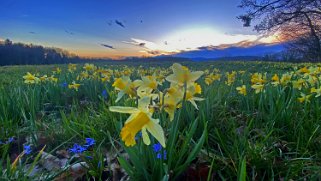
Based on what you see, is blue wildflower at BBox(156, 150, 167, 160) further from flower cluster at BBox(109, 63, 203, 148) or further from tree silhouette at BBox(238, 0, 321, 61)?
tree silhouette at BBox(238, 0, 321, 61)

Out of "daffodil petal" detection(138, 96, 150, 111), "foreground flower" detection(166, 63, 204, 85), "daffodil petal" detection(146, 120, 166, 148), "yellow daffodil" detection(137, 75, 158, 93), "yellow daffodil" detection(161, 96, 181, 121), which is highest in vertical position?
"foreground flower" detection(166, 63, 204, 85)

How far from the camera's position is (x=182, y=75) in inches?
51.3

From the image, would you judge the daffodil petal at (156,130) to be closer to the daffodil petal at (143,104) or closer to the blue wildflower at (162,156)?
the daffodil petal at (143,104)

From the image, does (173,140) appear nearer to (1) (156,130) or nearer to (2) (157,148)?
(2) (157,148)

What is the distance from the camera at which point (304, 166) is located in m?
1.55

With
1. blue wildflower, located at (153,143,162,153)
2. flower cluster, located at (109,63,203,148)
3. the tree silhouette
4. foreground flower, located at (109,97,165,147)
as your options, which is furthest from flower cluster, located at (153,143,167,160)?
the tree silhouette

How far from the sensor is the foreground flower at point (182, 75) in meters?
1.29

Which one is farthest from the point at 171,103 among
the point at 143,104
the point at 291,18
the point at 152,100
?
the point at 291,18

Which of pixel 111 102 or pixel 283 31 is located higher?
pixel 283 31

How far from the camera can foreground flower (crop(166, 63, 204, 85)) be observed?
129 cm

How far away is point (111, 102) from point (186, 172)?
5.29 ft

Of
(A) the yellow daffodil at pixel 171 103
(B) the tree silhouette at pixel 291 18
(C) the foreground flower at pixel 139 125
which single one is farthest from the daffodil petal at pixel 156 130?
(B) the tree silhouette at pixel 291 18

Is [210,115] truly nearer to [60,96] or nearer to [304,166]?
[304,166]

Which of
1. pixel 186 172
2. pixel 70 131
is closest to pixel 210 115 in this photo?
pixel 186 172
